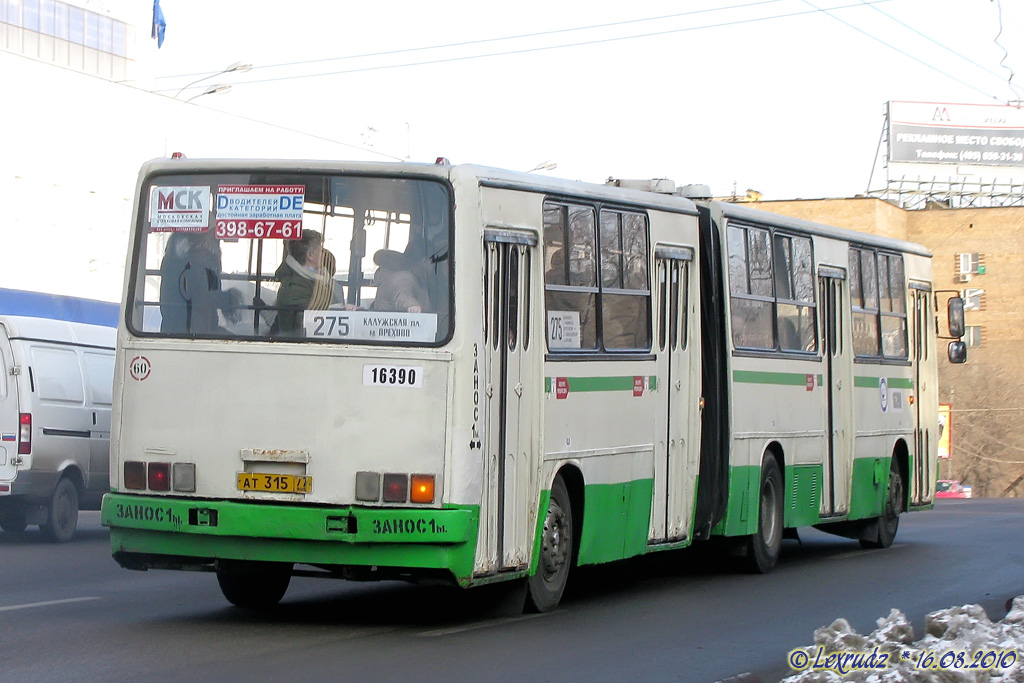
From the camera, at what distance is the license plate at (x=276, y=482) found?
376 inches

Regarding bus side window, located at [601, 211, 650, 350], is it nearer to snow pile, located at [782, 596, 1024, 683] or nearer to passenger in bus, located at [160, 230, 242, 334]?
passenger in bus, located at [160, 230, 242, 334]

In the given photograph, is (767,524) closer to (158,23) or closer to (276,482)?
(276,482)

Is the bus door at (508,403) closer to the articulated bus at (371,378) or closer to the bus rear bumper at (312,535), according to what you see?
the articulated bus at (371,378)

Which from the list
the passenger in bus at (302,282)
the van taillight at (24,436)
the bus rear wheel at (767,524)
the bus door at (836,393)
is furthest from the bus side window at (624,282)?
the van taillight at (24,436)

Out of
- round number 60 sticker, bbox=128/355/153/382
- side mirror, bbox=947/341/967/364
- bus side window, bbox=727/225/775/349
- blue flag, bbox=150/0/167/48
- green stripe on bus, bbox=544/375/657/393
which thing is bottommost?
green stripe on bus, bbox=544/375/657/393

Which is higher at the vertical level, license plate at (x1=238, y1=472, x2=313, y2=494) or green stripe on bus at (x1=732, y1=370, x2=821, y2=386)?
green stripe on bus at (x1=732, y1=370, x2=821, y2=386)

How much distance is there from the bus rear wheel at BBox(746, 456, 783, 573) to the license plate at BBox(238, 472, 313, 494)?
6076mm

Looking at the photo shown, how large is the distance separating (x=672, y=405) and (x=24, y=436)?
8024mm

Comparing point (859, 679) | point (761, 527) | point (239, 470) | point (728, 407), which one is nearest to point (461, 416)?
point (239, 470)

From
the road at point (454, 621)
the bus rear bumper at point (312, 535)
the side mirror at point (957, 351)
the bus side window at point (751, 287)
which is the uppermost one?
the bus side window at point (751, 287)

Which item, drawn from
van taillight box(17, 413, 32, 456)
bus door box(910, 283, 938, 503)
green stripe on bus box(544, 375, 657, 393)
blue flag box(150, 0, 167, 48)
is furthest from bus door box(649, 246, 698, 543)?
blue flag box(150, 0, 167, 48)

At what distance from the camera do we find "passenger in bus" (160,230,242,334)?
9891mm

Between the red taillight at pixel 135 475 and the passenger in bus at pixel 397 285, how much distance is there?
180cm

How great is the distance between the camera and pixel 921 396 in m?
19.0
